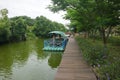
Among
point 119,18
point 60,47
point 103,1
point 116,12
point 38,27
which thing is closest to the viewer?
point 103,1

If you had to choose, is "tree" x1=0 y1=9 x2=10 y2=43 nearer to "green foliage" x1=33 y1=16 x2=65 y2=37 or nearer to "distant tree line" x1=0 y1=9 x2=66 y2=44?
"distant tree line" x1=0 y1=9 x2=66 y2=44

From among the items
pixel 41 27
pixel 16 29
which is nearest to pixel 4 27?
pixel 16 29

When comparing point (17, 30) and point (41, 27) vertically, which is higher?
point (41, 27)

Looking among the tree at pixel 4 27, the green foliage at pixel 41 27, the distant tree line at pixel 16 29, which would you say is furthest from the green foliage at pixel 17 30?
the green foliage at pixel 41 27

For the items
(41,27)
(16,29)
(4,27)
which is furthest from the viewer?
(41,27)

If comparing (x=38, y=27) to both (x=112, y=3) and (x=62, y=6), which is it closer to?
(x=62, y=6)

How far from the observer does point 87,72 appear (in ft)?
29.3

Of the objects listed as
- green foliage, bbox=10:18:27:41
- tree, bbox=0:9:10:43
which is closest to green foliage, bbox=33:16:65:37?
green foliage, bbox=10:18:27:41

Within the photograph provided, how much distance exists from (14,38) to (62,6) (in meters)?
30.5

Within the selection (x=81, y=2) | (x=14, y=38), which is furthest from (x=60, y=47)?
(x=14, y=38)

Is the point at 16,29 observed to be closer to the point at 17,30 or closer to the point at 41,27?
the point at 17,30

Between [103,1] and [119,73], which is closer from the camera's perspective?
[119,73]

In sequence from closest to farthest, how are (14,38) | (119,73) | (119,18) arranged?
(119,73) < (119,18) < (14,38)

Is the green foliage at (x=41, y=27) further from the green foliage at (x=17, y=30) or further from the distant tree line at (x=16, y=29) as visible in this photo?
the green foliage at (x=17, y=30)
